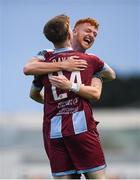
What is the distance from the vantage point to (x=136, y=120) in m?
37.4

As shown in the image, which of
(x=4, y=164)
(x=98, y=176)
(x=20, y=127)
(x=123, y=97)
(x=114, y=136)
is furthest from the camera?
(x=123, y=97)

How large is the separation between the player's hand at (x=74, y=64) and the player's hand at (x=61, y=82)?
87mm

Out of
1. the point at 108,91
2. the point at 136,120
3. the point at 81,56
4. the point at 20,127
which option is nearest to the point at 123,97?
the point at 108,91

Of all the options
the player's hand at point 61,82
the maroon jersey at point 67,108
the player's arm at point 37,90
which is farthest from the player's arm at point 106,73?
the player's arm at point 37,90

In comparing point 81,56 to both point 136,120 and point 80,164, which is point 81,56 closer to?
point 80,164

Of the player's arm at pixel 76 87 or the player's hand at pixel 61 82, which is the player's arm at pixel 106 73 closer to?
the player's arm at pixel 76 87

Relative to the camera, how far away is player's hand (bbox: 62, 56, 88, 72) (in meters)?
6.34

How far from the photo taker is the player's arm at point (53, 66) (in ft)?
20.8

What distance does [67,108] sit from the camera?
20.8ft

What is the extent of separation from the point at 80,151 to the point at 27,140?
95.7 ft

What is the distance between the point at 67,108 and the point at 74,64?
1.17 feet

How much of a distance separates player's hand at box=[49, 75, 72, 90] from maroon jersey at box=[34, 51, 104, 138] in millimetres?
51

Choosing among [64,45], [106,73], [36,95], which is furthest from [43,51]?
[106,73]

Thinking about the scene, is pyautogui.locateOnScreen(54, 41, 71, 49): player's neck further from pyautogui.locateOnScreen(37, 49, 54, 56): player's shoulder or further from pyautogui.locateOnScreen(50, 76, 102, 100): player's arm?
pyautogui.locateOnScreen(50, 76, 102, 100): player's arm
